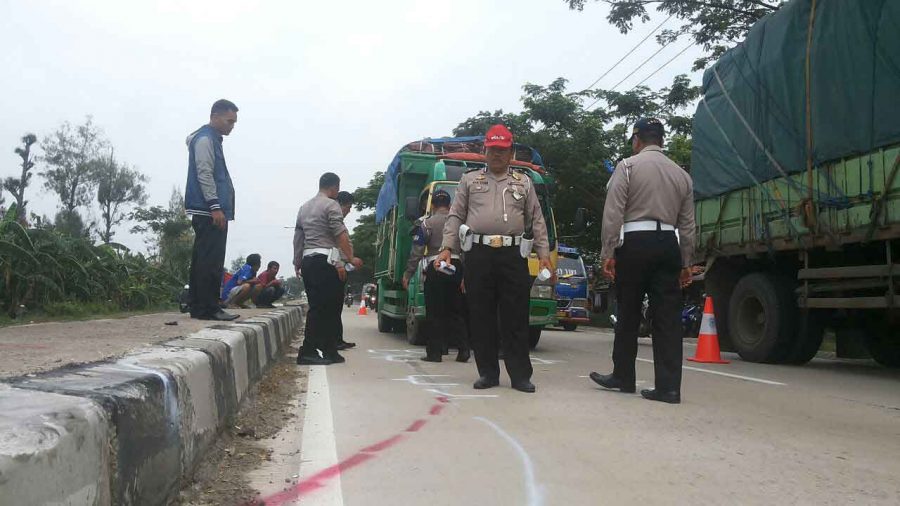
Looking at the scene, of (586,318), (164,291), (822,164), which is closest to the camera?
(822,164)

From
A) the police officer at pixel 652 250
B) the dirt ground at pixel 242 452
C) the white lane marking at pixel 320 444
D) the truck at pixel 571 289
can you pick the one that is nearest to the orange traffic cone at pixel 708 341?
the police officer at pixel 652 250

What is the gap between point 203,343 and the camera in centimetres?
386

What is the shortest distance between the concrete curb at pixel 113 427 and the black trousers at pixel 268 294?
34.3 feet

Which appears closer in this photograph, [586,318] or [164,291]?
[164,291]

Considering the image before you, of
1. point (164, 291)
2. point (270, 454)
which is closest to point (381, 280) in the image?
point (164, 291)

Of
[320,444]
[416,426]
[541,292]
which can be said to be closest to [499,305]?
[416,426]

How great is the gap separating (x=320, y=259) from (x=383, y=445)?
10.8ft

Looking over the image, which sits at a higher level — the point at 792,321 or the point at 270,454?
the point at 792,321

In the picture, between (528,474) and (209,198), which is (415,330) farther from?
(528,474)

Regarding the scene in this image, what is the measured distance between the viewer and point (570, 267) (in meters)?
18.1

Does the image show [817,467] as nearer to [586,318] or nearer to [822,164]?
[822,164]

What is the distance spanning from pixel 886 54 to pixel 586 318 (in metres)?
12.0

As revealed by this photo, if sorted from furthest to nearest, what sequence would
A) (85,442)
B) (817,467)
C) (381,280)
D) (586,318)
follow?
A: (586,318)
(381,280)
(817,467)
(85,442)

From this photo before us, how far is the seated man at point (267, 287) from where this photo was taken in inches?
538
